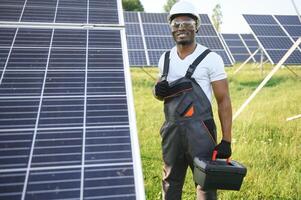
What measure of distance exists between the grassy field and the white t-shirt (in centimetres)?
197

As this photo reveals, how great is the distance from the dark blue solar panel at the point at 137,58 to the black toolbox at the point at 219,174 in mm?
7071

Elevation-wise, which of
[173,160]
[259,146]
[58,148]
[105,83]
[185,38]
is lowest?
[259,146]

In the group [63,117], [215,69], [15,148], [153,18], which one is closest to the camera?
[15,148]

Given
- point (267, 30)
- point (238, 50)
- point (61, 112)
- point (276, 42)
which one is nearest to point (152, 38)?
point (276, 42)

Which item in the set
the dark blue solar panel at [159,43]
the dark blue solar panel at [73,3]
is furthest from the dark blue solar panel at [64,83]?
the dark blue solar panel at [159,43]

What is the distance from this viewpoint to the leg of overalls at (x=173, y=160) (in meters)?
3.89

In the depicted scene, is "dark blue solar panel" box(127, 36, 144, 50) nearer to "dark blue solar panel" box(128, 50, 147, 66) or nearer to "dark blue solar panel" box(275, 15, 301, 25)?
"dark blue solar panel" box(128, 50, 147, 66)

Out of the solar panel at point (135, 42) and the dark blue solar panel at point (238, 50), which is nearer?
the solar panel at point (135, 42)

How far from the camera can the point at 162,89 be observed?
3.86 meters

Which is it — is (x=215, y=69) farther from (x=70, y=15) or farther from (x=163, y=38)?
(x=163, y=38)

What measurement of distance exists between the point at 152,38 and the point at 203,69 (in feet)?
28.9

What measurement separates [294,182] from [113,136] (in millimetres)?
3500

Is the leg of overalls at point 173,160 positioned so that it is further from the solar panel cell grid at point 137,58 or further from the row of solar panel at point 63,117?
the solar panel cell grid at point 137,58

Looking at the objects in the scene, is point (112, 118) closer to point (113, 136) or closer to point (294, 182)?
point (113, 136)
